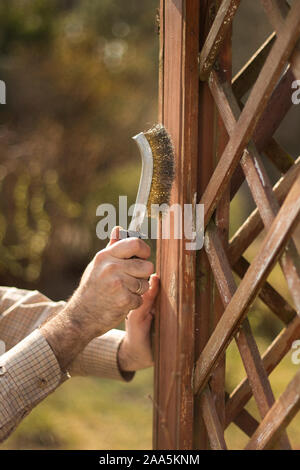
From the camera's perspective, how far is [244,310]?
0.99m

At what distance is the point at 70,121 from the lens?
5953mm

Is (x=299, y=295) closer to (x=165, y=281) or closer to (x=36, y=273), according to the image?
(x=165, y=281)

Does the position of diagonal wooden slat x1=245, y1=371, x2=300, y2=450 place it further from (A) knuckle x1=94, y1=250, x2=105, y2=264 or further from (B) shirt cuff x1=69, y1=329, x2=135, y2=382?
(B) shirt cuff x1=69, y1=329, x2=135, y2=382

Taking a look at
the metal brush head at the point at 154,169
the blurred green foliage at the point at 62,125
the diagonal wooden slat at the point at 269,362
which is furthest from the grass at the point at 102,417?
the metal brush head at the point at 154,169

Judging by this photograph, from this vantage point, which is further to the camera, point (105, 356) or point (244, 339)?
point (105, 356)

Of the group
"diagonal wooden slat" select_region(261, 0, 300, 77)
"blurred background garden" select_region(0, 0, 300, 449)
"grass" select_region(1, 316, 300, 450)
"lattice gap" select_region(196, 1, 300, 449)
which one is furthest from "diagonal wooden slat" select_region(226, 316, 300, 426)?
"blurred background garden" select_region(0, 0, 300, 449)

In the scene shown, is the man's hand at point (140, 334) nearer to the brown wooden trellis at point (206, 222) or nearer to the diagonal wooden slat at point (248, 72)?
the brown wooden trellis at point (206, 222)

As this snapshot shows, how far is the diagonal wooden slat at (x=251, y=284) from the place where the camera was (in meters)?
0.88

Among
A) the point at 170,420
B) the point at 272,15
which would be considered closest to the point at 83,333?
the point at 170,420

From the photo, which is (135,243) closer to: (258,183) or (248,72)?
(258,183)

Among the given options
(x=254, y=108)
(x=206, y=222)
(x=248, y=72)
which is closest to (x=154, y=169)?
(x=206, y=222)

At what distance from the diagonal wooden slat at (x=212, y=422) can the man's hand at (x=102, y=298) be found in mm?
255

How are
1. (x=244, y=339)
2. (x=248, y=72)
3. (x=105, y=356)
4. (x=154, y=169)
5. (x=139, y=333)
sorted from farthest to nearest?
(x=105, y=356) < (x=139, y=333) < (x=248, y=72) < (x=154, y=169) < (x=244, y=339)

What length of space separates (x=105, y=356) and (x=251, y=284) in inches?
30.0
